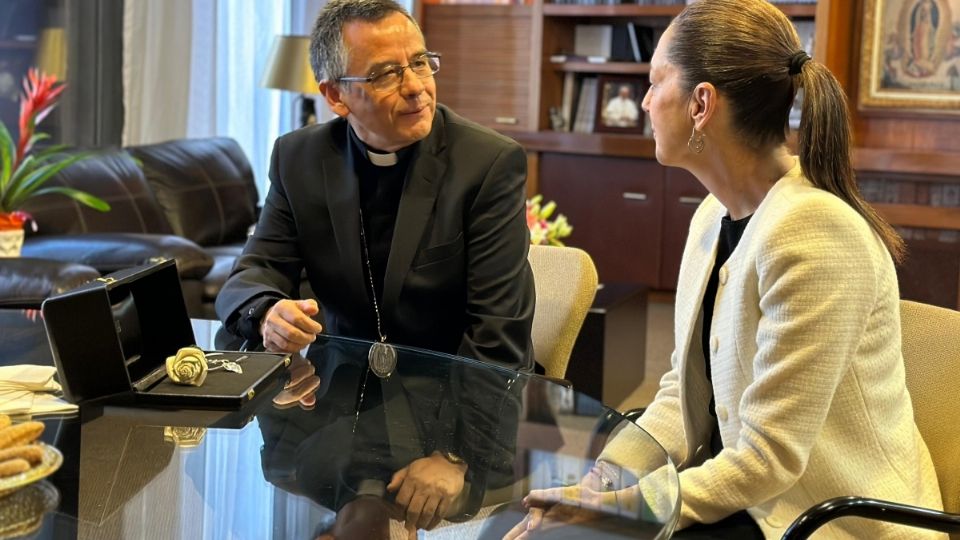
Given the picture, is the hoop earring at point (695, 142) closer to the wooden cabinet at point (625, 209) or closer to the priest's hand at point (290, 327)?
the priest's hand at point (290, 327)

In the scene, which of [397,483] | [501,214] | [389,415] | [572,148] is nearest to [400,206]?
[501,214]

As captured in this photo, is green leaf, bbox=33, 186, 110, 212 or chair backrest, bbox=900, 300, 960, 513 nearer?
chair backrest, bbox=900, 300, 960, 513

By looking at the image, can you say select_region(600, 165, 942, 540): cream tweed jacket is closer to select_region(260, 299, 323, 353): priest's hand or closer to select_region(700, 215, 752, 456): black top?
select_region(700, 215, 752, 456): black top

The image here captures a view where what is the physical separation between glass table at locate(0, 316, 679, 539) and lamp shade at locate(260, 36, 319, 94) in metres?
3.97

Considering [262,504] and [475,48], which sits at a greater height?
[475,48]

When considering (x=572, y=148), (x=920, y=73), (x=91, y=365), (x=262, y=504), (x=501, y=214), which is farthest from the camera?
(x=572, y=148)

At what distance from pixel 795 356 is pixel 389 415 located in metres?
0.61

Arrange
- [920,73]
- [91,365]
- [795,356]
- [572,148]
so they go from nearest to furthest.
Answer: [795,356], [91,365], [920,73], [572,148]

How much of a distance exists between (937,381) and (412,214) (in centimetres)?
107

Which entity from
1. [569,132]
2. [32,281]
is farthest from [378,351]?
[569,132]

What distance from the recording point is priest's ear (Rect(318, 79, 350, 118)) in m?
2.59

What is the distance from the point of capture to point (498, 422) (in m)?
1.89

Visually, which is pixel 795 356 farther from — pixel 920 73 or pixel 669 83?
pixel 920 73

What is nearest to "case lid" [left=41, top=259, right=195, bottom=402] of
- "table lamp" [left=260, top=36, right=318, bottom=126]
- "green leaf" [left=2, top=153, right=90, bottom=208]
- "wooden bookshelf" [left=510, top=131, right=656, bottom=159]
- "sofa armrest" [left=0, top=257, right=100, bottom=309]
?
"sofa armrest" [left=0, top=257, right=100, bottom=309]
